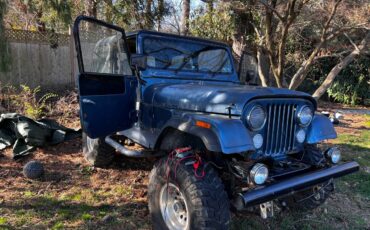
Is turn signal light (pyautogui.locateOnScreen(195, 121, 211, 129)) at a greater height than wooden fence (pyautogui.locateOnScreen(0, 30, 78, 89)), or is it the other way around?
wooden fence (pyautogui.locateOnScreen(0, 30, 78, 89))

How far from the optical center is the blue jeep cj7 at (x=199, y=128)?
2887mm

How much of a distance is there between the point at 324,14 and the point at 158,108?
5421 millimetres

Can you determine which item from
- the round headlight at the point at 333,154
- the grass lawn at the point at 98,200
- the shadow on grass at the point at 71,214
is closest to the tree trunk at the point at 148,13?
the grass lawn at the point at 98,200

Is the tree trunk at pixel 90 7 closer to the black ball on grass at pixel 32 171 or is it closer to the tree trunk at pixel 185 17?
the tree trunk at pixel 185 17

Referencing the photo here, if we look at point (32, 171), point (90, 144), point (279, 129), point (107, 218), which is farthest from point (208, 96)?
point (32, 171)

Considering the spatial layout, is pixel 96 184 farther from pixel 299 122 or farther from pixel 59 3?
pixel 59 3

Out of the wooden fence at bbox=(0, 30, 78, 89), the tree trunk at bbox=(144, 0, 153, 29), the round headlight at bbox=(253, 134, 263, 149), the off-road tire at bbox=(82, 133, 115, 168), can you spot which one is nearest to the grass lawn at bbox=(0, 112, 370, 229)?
the off-road tire at bbox=(82, 133, 115, 168)

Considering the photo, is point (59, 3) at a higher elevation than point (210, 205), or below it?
higher

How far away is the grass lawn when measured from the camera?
3656 millimetres

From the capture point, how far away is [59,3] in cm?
905

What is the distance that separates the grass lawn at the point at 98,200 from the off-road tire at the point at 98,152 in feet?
0.38

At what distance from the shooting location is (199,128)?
3035mm

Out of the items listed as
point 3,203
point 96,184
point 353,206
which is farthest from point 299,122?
point 3,203

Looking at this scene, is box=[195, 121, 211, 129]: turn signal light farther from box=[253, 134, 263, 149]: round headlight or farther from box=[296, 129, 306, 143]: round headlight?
box=[296, 129, 306, 143]: round headlight
